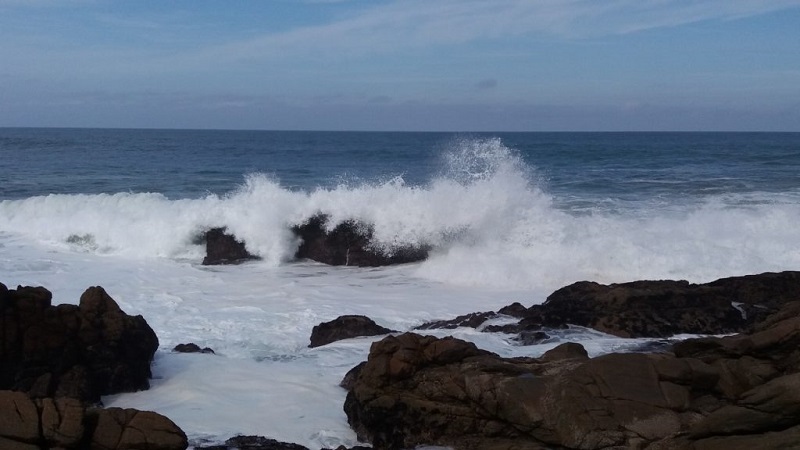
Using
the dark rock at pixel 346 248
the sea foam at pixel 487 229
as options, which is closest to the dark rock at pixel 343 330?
the sea foam at pixel 487 229

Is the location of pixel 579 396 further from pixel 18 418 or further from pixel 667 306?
pixel 667 306

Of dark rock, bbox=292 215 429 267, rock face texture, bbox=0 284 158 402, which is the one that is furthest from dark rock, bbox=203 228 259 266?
rock face texture, bbox=0 284 158 402

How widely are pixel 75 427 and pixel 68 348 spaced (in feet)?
10.0

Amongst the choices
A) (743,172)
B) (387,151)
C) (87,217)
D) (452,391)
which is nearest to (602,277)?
(452,391)

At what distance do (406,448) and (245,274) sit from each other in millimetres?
10314

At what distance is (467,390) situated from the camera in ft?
23.6

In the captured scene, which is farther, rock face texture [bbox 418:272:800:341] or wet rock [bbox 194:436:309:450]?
rock face texture [bbox 418:272:800:341]

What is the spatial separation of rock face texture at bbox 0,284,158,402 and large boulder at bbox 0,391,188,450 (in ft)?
8.07

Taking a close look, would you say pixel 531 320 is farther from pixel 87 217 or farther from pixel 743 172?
pixel 743 172

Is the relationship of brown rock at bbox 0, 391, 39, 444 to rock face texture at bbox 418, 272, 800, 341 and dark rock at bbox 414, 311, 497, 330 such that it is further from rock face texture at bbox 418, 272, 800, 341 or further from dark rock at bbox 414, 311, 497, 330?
dark rock at bbox 414, 311, 497, 330

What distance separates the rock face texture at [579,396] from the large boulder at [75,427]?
1.87 metres

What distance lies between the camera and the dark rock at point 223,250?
18.6 meters

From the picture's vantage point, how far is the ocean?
9.31m

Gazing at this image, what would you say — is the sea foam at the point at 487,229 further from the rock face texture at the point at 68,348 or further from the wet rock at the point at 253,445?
the wet rock at the point at 253,445
